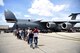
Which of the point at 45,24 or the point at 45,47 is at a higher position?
the point at 45,24

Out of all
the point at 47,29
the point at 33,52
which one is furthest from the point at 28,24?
the point at 33,52

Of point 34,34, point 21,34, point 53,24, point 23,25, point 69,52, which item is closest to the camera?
point 69,52

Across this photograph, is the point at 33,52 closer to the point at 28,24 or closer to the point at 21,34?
the point at 21,34

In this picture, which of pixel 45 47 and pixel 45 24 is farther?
pixel 45 24

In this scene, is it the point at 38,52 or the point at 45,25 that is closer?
the point at 38,52

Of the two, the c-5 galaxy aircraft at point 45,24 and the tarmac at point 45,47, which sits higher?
the c-5 galaxy aircraft at point 45,24

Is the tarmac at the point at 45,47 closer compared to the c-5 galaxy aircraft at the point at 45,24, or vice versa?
the tarmac at the point at 45,47

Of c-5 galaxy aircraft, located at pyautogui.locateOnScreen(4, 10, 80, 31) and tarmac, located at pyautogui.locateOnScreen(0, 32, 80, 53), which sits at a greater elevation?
c-5 galaxy aircraft, located at pyautogui.locateOnScreen(4, 10, 80, 31)

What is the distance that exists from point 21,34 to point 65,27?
1186 centimetres

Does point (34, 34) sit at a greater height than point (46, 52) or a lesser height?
greater

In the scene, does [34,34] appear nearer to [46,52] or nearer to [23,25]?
[46,52]

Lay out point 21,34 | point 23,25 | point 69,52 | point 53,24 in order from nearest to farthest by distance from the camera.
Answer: point 69,52 < point 21,34 < point 23,25 < point 53,24

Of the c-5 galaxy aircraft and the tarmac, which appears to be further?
the c-5 galaxy aircraft

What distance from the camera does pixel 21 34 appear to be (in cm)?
1520
